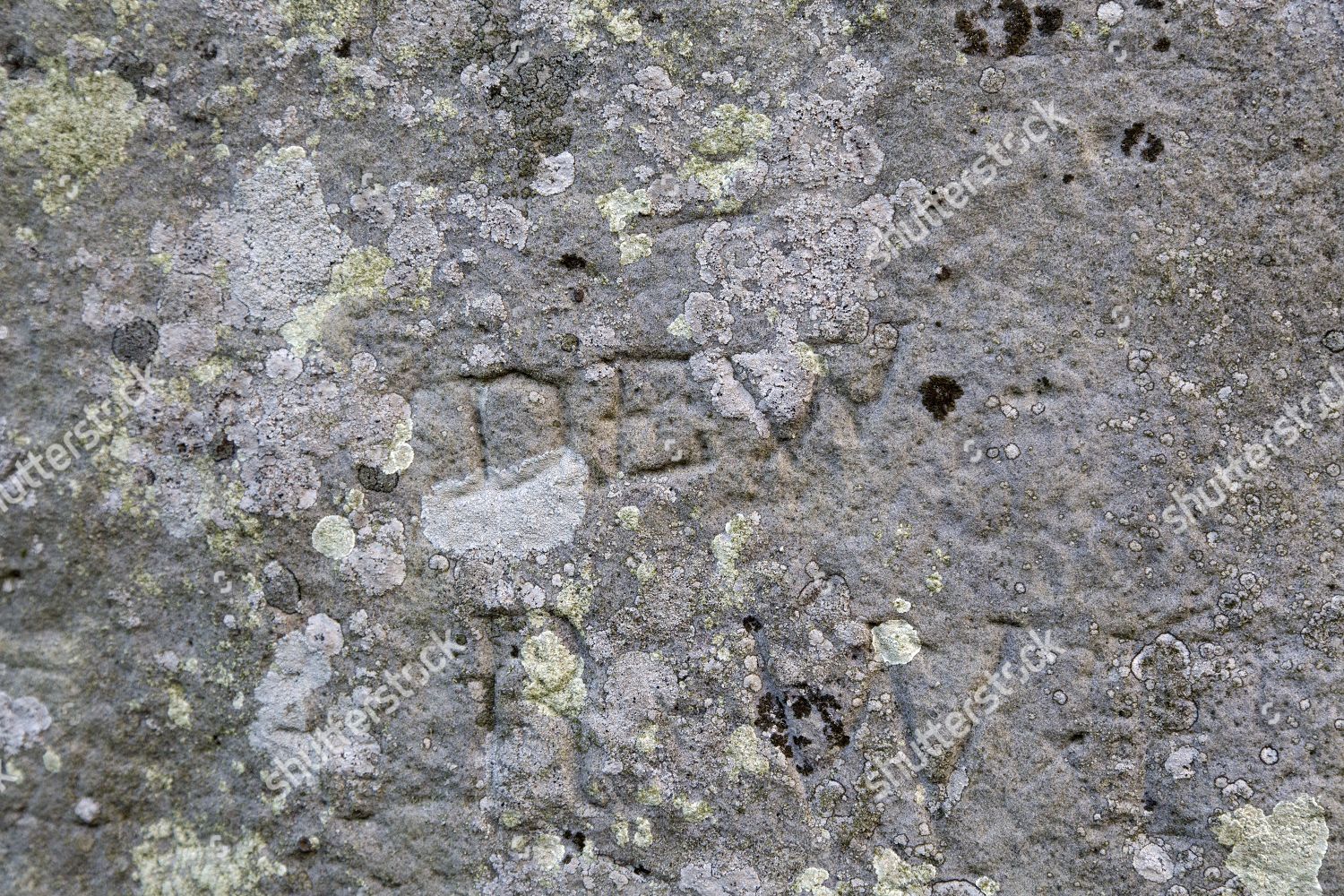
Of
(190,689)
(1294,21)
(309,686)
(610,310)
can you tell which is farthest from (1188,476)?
(190,689)

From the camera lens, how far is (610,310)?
Answer: 233cm

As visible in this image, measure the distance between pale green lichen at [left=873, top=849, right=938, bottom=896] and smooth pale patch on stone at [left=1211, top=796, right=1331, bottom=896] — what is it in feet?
2.06

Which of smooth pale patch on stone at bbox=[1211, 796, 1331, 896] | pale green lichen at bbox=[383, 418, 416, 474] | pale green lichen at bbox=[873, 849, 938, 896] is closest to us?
smooth pale patch on stone at bbox=[1211, 796, 1331, 896]

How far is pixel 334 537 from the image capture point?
234 cm

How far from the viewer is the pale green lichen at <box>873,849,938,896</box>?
225cm

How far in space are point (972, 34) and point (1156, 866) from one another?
1.88 m

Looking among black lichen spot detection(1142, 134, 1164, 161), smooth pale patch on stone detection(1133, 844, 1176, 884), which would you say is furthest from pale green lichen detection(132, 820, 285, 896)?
black lichen spot detection(1142, 134, 1164, 161)

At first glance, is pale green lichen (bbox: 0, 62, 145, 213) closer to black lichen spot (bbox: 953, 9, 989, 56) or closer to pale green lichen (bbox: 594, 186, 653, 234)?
pale green lichen (bbox: 594, 186, 653, 234)

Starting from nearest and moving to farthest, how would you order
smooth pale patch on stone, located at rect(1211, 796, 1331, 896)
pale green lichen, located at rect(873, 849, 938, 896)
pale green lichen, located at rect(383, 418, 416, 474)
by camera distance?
smooth pale patch on stone, located at rect(1211, 796, 1331, 896) < pale green lichen, located at rect(873, 849, 938, 896) < pale green lichen, located at rect(383, 418, 416, 474)

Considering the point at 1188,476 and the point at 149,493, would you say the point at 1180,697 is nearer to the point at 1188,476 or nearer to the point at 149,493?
the point at 1188,476

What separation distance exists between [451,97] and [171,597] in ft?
4.36

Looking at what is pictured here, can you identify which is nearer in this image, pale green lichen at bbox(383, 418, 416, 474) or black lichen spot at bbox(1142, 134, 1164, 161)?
black lichen spot at bbox(1142, 134, 1164, 161)

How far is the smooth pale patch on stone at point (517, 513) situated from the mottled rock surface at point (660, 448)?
0.01 meters

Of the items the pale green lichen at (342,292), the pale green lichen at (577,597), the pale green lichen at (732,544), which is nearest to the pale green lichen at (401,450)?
the pale green lichen at (342,292)
